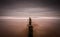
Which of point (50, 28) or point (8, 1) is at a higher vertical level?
point (8, 1)

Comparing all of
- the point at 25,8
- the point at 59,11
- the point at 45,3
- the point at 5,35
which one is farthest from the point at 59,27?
the point at 5,35

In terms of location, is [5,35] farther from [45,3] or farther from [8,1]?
[45,3]

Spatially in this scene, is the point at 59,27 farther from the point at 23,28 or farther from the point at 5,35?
the point at 5,35

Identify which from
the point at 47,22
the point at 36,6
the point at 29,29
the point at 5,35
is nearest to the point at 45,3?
the point at 36,6

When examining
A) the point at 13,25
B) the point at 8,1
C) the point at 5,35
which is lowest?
the point at 5,35

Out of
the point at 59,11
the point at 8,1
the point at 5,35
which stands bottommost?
the point at 5,35

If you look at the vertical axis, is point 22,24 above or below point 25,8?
below
